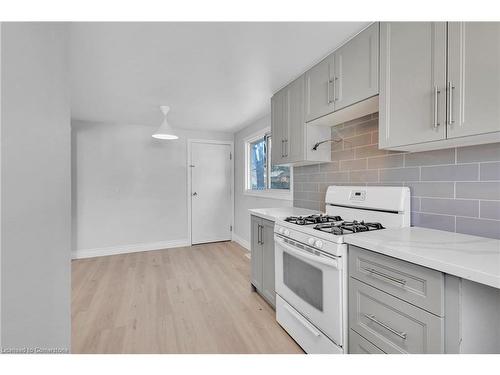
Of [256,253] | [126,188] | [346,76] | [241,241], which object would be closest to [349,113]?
[346,76]

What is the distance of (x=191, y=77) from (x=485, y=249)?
2.32 metres

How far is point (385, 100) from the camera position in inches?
52.4

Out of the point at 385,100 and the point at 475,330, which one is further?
the point at 385,100

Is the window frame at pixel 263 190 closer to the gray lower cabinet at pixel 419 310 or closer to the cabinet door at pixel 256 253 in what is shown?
the cabinet door at pixel 256 253

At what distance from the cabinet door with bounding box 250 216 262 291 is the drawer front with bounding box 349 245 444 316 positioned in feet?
3.81

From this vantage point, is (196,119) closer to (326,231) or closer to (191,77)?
(191,77)

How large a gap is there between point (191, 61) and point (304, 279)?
1.87 meters

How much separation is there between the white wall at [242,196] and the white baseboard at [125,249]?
41.2 inches

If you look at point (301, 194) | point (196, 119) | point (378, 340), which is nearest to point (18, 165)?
point (378, 340)

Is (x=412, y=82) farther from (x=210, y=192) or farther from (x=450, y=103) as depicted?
(x=210, y=192)

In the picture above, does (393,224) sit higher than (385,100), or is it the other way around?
(385,100)

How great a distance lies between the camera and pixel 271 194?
324 centimetres

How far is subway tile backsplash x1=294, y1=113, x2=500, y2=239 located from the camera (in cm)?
116

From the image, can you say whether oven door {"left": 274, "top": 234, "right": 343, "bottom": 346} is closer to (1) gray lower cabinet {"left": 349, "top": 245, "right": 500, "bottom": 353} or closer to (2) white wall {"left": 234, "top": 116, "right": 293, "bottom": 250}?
(1) gray lower cabinet {"left": 349, "top": 245, "right": 500, "bottom": 353}
